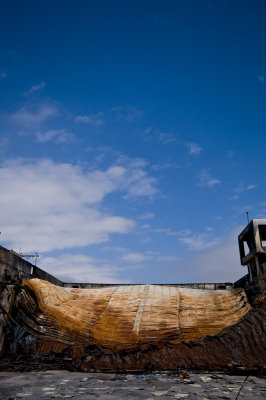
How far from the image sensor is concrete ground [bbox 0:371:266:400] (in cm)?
302

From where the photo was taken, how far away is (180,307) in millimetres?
6273

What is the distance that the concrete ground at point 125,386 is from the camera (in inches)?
119

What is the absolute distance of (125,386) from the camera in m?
3.57

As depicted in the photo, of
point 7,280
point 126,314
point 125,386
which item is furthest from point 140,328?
point 7,280

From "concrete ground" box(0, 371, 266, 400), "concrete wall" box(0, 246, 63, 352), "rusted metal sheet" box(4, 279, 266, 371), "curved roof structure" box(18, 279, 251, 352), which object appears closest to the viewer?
"concrete ground" box(0, 371, 266, 400)

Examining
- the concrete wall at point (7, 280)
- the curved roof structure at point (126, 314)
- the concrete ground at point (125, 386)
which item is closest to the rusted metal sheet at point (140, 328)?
the curved roof structure at point (126, 314)

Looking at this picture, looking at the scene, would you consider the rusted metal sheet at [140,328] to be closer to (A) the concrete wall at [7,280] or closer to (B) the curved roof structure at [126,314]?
(B) the curved roof structure at [126,314]

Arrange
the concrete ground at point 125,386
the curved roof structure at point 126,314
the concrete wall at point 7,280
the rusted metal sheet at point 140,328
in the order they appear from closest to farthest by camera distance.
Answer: the concrete ground at point 125,386 < the rusted metal sheet at point 140,328 < the curved roof structure at point 126,314 < the concrete wall at point 7,280

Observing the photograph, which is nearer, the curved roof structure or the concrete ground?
the concrete ground

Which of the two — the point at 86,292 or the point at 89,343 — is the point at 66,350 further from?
the point at 86,292

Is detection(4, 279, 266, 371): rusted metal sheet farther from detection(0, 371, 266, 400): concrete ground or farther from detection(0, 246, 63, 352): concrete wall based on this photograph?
detection(0, 371, 266, 400): concrete ground

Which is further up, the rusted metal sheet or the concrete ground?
the rusted metal sheet

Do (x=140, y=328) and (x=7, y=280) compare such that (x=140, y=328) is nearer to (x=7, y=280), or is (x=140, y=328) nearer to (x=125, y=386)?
(x=125, y=386)

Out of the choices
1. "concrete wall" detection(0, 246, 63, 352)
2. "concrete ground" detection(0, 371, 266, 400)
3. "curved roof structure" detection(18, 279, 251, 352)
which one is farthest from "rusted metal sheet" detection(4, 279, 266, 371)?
"concrete ground" detection(0, 371, 266, 400)
